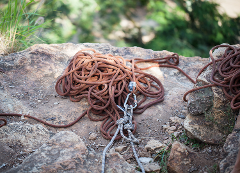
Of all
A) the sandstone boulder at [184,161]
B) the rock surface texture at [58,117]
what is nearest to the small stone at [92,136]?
the rock surface texture at [58,117]

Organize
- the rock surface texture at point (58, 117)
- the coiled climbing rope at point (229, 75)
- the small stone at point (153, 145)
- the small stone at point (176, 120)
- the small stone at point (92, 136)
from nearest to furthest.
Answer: the rock surface texture at point (58, 117), the coiled climbing rope at point (229, 75), the small stone at point (153, 145), the small stone at point (92, 136), the small stone at point (176, 120)

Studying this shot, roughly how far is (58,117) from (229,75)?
1.77 m

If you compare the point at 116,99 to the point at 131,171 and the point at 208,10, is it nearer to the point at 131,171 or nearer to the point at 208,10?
the point at 131,171

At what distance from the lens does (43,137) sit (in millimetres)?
2000

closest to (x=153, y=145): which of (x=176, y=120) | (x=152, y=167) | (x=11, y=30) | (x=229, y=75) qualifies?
(x=152, y=167)

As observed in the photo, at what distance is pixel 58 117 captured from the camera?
232 cm

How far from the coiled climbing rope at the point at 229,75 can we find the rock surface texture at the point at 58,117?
0.12 metres

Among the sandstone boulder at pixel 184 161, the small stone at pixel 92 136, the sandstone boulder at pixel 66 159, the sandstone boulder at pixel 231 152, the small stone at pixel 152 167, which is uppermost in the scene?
the sandstone boulder at pixel 231 152

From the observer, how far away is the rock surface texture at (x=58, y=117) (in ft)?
5.45

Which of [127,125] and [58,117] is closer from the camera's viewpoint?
[127,125]

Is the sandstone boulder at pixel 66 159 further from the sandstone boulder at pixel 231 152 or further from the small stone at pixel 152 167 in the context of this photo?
the sandstone boulder at pixel 231 152

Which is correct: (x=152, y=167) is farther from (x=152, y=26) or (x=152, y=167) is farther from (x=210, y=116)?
(x=152, y=26)

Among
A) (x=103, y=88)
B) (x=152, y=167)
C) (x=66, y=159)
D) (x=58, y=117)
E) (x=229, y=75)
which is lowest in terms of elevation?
(x=58, y=117)

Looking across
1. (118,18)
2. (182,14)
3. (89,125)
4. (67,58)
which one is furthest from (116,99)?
(182,14)
